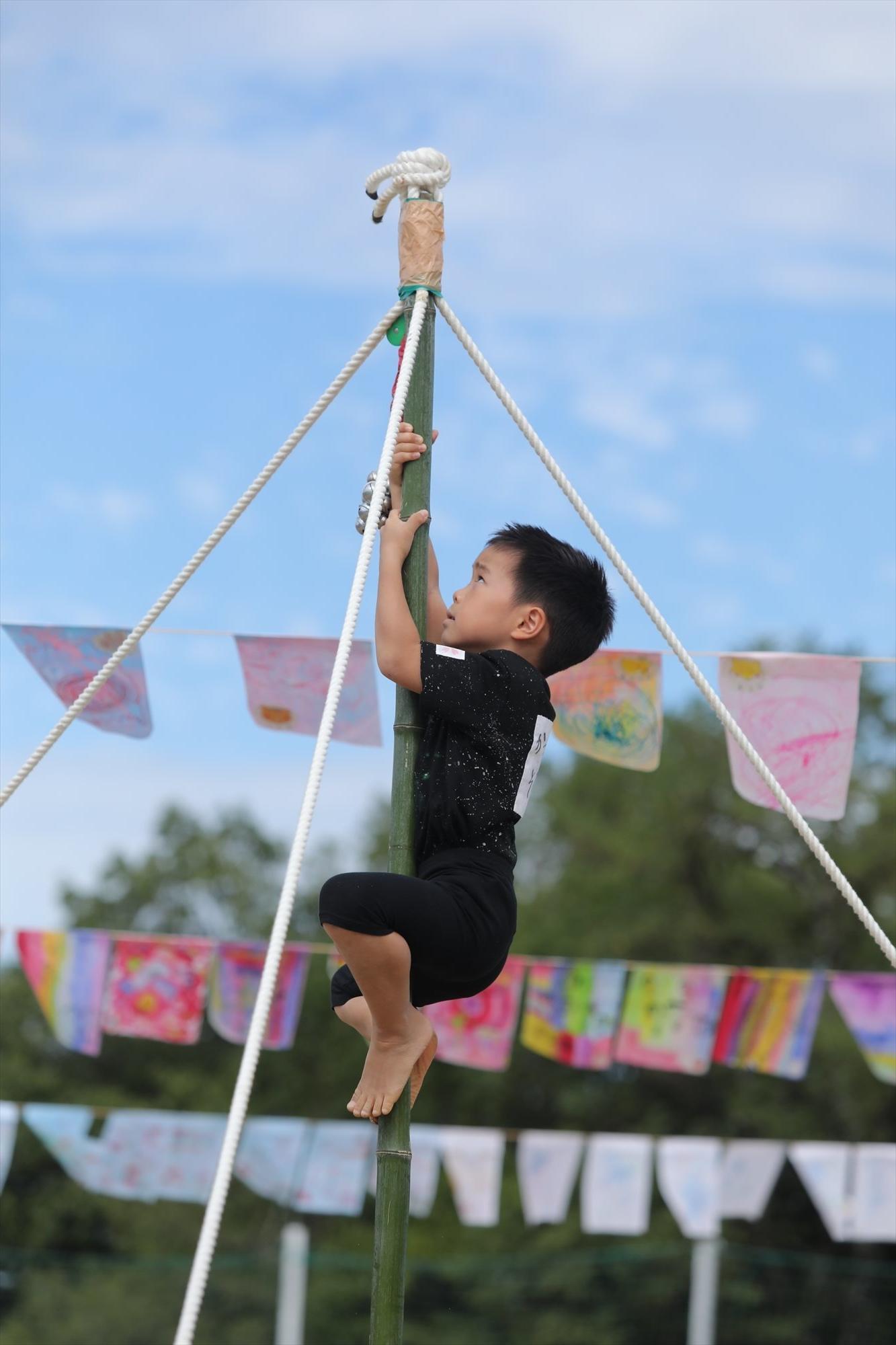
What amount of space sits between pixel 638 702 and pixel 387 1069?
2462 millimetres

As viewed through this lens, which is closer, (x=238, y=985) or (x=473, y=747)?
(x=473, y=747)

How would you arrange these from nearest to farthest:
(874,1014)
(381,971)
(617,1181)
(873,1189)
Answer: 1. (381,971)
2. (874,1014)
3. (873,1189)
4. (617,1181)

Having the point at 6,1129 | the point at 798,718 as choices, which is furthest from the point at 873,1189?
the point at 6,1129

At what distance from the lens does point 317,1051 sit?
2147 centimetres

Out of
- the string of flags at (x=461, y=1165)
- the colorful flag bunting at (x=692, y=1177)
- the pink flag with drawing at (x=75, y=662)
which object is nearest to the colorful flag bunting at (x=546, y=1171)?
the string of flags at (x=461, y=1165)

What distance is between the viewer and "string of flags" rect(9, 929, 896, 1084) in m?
6.92

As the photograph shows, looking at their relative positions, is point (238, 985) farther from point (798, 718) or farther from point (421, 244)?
point (421, 244)

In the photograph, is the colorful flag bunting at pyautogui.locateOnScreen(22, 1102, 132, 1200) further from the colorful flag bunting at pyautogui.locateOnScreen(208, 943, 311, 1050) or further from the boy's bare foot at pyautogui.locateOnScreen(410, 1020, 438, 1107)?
the boy's bare foot at pyautogui.locateOnScreen(410, 1020, 438, 1107)

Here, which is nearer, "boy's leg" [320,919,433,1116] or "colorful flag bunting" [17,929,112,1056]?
"boy's leg" [320,919,433,1116]

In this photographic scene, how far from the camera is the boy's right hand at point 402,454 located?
2.87 meters

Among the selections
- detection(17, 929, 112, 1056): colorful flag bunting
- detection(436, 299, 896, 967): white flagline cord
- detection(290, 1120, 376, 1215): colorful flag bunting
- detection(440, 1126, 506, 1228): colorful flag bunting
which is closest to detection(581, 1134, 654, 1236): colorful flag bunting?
detection(440, 1126, 506, 1228): colorful flag bunting

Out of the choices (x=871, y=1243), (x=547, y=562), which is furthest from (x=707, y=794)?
(x=547, y=562)

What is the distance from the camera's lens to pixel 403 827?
9.03 feet

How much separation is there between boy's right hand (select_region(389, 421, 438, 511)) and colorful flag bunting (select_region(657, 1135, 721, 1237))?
245 inches
